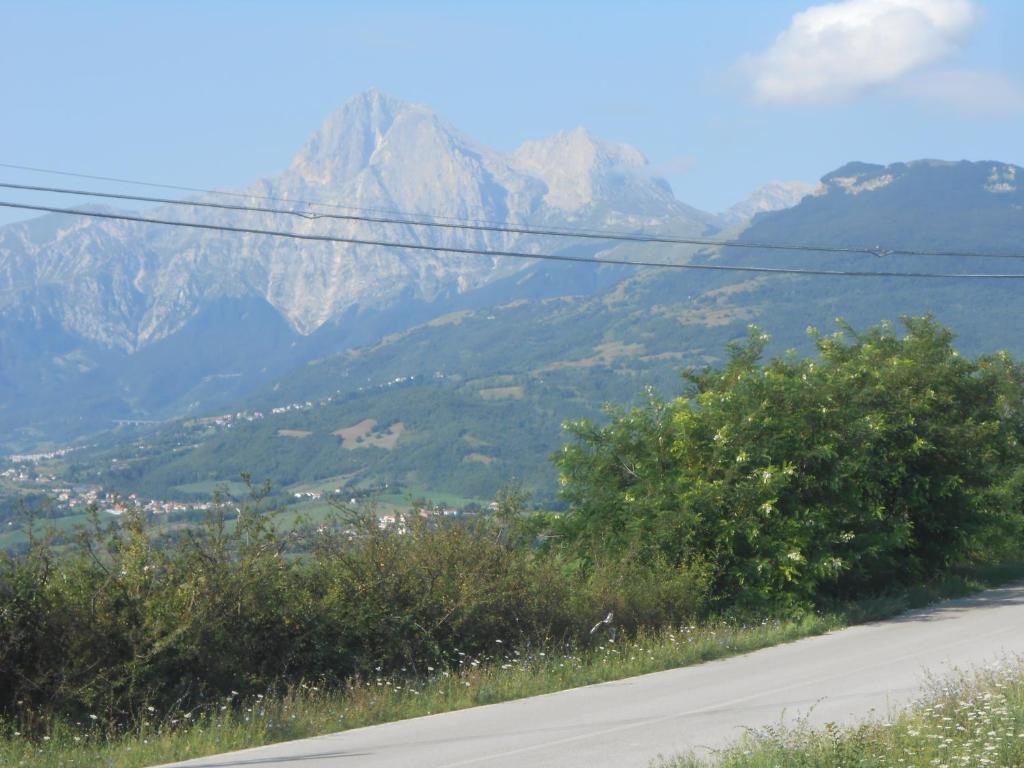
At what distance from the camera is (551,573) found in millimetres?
13148

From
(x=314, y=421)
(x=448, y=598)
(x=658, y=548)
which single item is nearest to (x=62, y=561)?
(x=448, y=598)

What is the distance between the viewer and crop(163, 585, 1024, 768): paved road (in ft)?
27.6

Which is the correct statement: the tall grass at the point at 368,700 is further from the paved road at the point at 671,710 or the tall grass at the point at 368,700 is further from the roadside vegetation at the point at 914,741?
the roadside vegetation at the point at 914,741

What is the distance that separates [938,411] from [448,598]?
425 inches

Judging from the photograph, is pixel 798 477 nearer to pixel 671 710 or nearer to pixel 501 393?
pixel 671 710

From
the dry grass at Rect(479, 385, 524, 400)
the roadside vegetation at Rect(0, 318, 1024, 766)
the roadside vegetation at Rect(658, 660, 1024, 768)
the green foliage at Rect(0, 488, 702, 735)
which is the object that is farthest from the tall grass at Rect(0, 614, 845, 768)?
the dry grass at Rect(479, 385, 524, 400)

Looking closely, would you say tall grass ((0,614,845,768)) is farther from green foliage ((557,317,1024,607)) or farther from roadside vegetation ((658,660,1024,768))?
roadside vegetation ((658,660,1024,768))

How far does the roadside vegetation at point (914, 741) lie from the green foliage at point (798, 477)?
5.96 metres

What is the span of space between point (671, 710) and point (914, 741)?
8.96 ft

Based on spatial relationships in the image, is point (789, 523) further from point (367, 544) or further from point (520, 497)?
point (367, 544)

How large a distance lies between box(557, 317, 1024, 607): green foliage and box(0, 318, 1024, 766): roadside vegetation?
39mm

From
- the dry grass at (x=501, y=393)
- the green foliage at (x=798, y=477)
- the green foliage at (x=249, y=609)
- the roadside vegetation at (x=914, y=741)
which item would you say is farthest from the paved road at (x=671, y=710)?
the dry grass at (x=501, y=393)

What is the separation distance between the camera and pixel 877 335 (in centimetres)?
2252

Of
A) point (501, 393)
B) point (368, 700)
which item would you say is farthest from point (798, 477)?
point (501, 393)
